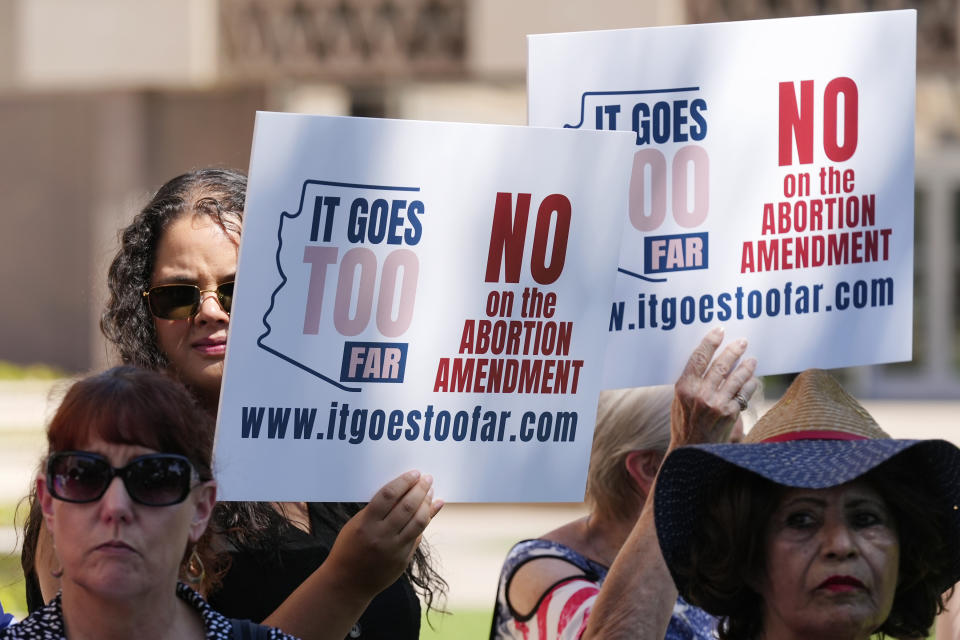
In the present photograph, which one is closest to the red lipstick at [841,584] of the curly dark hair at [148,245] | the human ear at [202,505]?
the human ear at [202,505]

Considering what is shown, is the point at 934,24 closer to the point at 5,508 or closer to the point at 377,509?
the point at 5,508

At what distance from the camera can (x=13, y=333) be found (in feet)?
48.8

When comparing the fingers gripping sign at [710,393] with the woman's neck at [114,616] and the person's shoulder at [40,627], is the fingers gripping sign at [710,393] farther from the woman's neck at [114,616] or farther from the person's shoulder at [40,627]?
the person's shoulder at [40,627]

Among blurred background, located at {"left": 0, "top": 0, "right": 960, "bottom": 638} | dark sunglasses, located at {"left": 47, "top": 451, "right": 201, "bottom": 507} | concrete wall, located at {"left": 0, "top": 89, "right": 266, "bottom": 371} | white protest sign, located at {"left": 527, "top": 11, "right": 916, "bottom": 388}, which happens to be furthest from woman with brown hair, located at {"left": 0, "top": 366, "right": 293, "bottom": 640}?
concrete wall, located at {"left": 0, "top": 89, "right": 266, "bottom": 371}

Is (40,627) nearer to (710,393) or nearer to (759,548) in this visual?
(759,548)

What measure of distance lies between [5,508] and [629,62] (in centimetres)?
912

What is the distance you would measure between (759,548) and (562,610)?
1.85 ft

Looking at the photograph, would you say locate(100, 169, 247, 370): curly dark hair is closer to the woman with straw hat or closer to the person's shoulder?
the person's shoulder

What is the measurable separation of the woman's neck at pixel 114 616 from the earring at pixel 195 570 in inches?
16.0

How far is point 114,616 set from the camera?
205cm

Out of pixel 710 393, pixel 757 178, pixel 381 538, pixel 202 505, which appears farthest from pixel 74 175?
pixel 202 505

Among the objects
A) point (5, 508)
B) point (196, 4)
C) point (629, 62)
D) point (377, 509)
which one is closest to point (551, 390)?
point (377, 509)

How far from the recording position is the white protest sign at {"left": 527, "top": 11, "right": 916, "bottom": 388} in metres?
2.87

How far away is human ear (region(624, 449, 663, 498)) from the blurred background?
8177 mm
